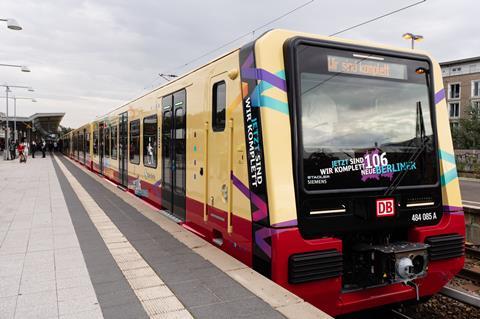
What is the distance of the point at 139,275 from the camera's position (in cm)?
436

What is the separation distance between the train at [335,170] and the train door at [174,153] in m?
1.44

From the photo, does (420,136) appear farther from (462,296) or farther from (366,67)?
(462,296)

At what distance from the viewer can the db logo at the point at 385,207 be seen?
167 inches

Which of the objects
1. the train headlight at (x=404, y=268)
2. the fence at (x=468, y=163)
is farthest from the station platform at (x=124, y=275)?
the fence at (x=468, y=163)

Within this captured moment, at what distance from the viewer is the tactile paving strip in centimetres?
341

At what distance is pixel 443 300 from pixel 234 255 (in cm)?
296

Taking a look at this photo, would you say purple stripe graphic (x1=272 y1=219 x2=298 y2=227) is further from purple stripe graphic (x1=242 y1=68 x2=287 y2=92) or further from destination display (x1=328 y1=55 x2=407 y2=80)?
destination display (x1=328 y1=55 x2=407 y2=80)

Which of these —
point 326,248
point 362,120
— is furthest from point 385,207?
point 362,120

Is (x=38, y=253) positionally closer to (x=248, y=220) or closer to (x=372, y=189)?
(x=248, y=220)

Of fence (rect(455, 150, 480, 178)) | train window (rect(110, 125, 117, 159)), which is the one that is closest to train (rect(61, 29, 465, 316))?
train window (rect(110, 125, 117, 159))

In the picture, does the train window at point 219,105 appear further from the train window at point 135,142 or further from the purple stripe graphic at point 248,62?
the train window at point 135,142

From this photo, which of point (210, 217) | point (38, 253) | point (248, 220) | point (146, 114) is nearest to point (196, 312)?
point (248, 220)

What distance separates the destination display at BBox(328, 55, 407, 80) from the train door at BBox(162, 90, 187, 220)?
2.91 metres

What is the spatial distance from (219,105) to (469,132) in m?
42.0
